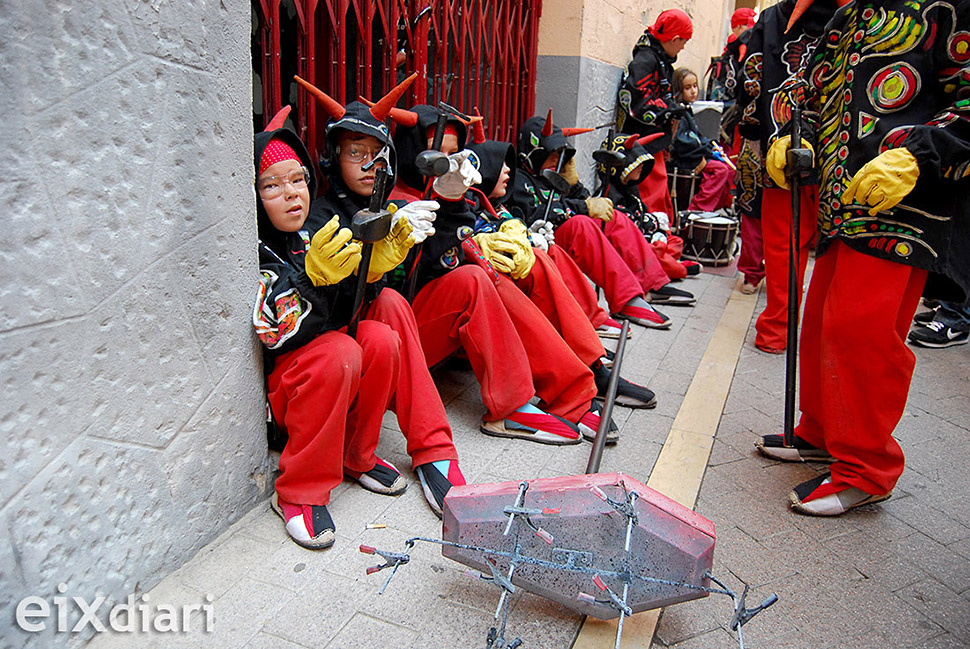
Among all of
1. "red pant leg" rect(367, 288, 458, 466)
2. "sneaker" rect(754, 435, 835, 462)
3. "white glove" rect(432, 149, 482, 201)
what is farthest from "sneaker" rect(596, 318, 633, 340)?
"red pant leg" rect(367, 288, 458, 466)

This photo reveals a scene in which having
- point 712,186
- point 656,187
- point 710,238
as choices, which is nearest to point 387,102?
point 656,187

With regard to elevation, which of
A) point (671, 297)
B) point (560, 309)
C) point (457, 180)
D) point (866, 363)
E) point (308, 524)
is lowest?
point (671, 297)

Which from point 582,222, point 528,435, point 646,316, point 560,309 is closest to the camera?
point 528,435

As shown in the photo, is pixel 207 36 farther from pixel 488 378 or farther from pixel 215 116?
pixel 488 378

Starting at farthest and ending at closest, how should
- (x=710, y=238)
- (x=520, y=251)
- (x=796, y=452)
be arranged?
(x=710, y=238)
(x=520, y=251)
(x=796, y=452)

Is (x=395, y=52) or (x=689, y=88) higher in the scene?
(x=395, y=52)

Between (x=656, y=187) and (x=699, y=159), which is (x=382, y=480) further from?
(x=699, y=159)

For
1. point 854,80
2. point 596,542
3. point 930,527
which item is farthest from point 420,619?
point 854,80

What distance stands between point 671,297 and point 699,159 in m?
2.13

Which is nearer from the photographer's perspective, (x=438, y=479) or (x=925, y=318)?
(x=438, y=479)

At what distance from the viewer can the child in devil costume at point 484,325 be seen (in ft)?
10.1

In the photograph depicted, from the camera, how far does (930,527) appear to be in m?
2.62

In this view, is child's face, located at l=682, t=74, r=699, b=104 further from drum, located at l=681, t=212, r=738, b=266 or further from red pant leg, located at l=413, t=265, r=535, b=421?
red pant leg, located at l=413, t=265, r=535, b=421

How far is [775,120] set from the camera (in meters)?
3.39
